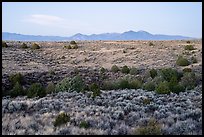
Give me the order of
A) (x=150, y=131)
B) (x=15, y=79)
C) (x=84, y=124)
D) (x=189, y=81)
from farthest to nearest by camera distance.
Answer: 1. (x=15, y=79)
2. (x=189, y=81)
3. (x=84, y=124)
4. (x=150, y=131)

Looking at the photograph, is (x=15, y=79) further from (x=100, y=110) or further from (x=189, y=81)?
(x=100, y=110)

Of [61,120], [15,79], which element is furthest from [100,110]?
[15,79]

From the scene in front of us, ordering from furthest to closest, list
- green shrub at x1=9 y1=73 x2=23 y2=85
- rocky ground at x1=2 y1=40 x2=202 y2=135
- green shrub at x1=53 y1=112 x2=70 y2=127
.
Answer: green shrub at x1=9 y1=73 x2=23 y2=85
green shrub at x1=53 y1=112 x2=70 y2=127
rocky ground at x1=2 y1=40 x2=202 y2=135

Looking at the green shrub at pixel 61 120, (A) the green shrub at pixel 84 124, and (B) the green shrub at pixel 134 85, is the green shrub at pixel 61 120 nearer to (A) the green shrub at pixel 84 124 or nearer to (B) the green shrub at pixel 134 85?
(A) the green shrub at pixel 84 124

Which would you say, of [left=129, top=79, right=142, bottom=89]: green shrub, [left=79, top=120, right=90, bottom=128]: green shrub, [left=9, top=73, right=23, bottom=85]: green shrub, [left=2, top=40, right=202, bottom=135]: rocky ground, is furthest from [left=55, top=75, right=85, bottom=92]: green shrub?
[left=79, top=120, right=90, bottom=128]: green shrub

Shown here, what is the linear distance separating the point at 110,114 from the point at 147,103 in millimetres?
3266

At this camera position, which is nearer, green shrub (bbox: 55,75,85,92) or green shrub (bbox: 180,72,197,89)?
green shrub (bbox: 55,75,85,92)

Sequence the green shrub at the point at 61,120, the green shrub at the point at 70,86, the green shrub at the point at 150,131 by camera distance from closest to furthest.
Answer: the green shrub at the point at 150,131 → the green shrub at the point at 61,120 → the green shrub at the point at 70,86

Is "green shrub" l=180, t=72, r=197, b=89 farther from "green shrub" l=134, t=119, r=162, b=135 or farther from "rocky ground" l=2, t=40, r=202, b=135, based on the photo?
"green shrub" l=134, t=119, r=162, b=135

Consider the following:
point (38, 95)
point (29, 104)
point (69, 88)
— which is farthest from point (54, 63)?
point (29, 104)

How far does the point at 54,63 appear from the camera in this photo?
3769 centimetres

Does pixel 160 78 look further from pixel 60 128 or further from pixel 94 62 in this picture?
pixel 60 128

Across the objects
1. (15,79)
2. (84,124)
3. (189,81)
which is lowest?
(15,79)

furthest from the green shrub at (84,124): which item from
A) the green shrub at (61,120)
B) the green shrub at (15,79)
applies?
the green shrub at (15,79)
